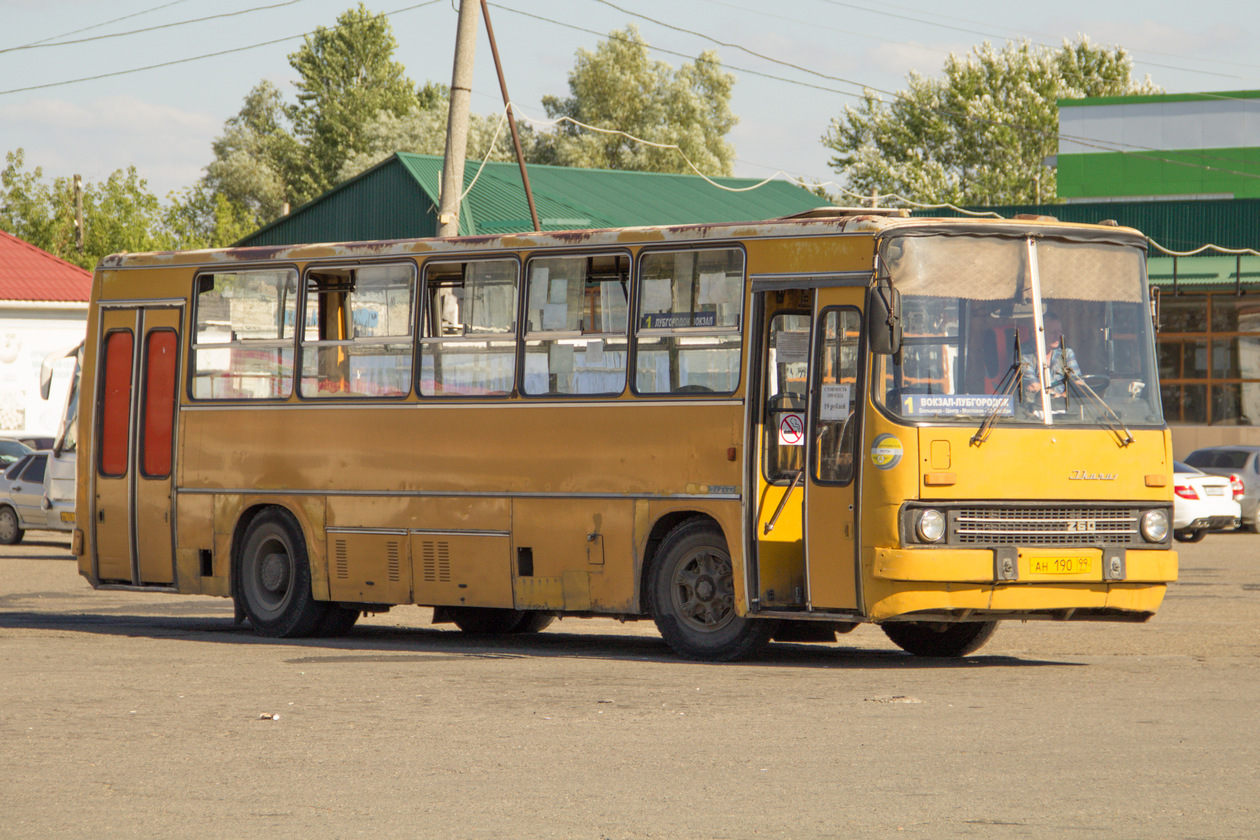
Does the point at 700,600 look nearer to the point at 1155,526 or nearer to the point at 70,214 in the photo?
the point at 1155,526

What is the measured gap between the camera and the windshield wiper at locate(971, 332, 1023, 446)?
1172 centimetres

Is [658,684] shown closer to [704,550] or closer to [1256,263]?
[704,550]

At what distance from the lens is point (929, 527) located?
11641 mm

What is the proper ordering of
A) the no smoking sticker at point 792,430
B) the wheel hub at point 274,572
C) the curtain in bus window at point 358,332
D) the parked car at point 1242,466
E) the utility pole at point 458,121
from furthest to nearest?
the parked car at point 1242,466
the utility pole at point 458,121
the wheel hub at point 274,572
the curtain in bus window at point 358,332
the no smoking sticker at point 792,430

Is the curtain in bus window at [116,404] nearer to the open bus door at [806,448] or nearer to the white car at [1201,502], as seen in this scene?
the open bus door at [806,448]

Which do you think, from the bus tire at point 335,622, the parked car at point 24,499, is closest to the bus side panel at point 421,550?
the bus tire at point 335,622

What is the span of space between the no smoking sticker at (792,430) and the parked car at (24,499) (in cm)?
1957

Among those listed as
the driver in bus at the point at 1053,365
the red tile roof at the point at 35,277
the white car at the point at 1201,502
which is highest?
the red tile roof at the point at 35,277

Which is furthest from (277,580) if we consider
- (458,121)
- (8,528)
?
(8,528)

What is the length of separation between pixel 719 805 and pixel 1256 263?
3969 cm

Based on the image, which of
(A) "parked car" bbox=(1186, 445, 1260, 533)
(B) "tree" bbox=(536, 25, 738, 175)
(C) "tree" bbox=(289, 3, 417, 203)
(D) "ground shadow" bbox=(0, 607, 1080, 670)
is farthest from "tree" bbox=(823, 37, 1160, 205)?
(D) "ground shadow" bbox=(0, 607, 1080, 670)

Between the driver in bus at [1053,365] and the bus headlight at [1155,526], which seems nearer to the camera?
the driver in bus at [1053,365]

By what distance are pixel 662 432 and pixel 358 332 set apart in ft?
10.8

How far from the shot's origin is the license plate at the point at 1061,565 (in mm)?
11812
